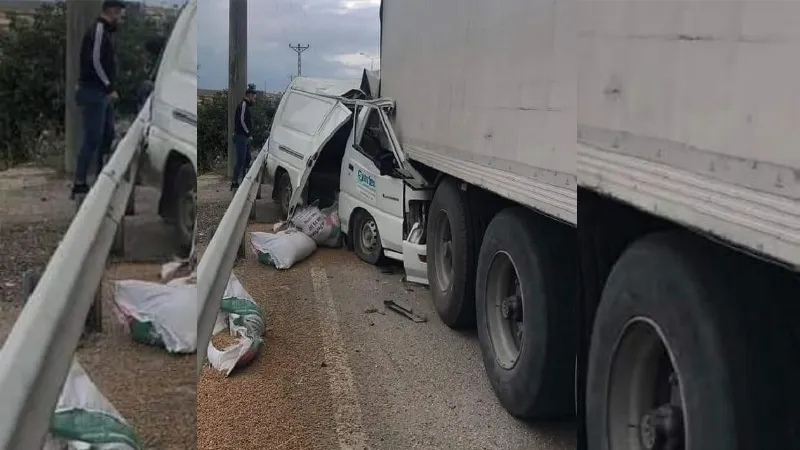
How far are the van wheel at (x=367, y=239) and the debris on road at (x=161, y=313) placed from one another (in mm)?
5668

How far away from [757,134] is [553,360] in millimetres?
2312

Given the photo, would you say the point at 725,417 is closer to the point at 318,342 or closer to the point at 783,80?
the point at 783,80

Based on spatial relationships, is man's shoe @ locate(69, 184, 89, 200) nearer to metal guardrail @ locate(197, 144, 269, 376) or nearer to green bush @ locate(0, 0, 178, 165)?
green bush @ locate(0, 0, 178, 165)

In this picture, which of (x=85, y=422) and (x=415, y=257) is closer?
(x=85, y=422)

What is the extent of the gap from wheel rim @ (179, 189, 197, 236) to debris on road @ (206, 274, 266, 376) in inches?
85.6

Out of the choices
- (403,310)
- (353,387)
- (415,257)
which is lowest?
(353,387)

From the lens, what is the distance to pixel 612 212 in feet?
7.61

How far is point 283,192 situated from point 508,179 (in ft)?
12.0

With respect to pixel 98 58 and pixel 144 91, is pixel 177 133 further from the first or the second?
pixel 98 58

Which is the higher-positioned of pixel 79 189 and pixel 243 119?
pixel 243 119

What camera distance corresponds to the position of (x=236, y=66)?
2902 millimetres

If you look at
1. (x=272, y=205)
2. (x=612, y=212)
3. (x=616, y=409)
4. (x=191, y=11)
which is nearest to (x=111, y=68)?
(x=191, y=11)

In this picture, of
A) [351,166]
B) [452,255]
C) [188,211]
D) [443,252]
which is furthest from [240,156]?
[351,166]

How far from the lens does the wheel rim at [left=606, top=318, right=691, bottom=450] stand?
212 centimetres
